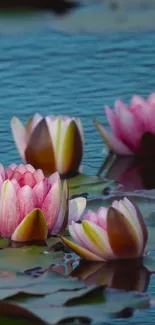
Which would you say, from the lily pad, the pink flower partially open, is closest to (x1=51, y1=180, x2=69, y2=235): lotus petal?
the pink flower partially open

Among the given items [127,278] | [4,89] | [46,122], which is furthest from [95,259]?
[4,89]

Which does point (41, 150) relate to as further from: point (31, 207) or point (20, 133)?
point (31, 207)

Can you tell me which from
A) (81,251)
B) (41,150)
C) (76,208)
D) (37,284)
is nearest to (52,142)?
(41,150)

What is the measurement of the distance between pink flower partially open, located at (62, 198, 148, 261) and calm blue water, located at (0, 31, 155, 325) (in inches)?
24.2

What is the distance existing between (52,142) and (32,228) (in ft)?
1.48

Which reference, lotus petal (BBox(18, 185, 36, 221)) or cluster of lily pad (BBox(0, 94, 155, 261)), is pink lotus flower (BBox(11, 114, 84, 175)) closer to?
cluster of lily pad (BBox(0, 94, 155, 261))

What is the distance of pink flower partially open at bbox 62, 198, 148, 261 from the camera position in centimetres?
215

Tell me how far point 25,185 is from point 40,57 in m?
1.74

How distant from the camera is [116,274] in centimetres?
215

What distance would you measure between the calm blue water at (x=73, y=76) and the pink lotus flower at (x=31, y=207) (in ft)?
1.66

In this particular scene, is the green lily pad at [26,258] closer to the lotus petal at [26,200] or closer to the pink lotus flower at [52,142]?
the lotus petal at [26,200]

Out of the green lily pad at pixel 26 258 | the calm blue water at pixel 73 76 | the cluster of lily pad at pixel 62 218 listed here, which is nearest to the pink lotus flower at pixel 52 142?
the calm blue water at pixel 73 76

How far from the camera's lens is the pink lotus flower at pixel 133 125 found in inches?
108

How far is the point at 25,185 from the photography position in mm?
2273
